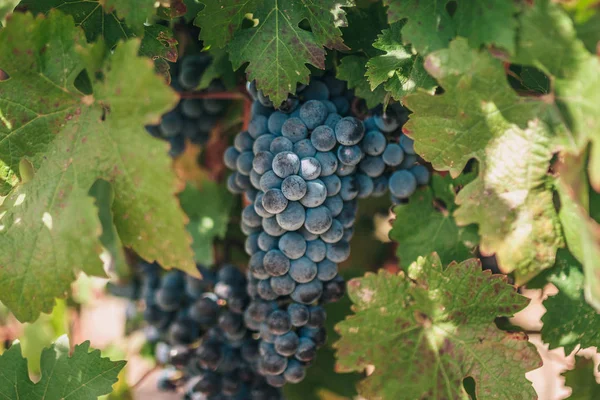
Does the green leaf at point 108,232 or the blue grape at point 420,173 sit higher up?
the blue grape at point 420,173

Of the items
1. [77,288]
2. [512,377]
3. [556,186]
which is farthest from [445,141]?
[77,288]

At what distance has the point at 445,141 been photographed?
0.89 m

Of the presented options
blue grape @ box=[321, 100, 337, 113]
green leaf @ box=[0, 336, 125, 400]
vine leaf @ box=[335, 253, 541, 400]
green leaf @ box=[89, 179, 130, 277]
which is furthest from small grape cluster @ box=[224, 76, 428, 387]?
green leaf @ box=[89, 179, 130, 277]

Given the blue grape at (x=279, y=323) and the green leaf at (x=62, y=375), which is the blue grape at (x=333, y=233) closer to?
the blue grape at (x=279, y=323)

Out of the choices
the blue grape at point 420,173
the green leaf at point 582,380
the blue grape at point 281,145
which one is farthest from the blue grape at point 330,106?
the green leaf at point 582,380

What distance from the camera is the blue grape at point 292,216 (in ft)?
3.38

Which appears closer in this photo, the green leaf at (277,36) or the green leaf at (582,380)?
the green leaf at (277,36)

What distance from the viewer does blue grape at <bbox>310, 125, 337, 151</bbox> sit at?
40.8 inches

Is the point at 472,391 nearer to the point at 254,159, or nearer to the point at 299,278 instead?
the point at 299,278

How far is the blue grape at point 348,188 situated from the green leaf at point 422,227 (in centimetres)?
13

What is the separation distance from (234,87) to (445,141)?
0.58m

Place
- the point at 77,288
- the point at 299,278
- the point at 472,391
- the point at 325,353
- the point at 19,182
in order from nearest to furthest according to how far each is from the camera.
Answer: the point at 19,182, the point at 299,278, the point at 472,391, the point at 325,353, the point at 77,288

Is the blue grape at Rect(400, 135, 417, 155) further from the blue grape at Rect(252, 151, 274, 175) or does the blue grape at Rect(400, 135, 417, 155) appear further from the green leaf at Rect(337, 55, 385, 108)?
the blue grape at Rect(252, 151, 274, 175)

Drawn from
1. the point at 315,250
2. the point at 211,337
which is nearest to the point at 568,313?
the point at 315,250
